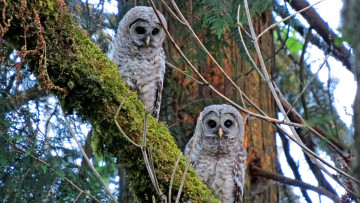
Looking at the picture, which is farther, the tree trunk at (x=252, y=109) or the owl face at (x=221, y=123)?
the tree trunk at (x=252, y=109)

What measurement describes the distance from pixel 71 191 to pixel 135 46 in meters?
1.67

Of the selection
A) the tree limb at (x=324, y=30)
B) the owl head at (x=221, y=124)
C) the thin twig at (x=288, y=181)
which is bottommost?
the thin twig at (x=288, y=181)

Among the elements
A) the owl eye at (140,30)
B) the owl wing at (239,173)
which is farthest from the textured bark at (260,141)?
the owl eye at (140,30)

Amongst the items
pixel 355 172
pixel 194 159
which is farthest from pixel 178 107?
pixel 355 172

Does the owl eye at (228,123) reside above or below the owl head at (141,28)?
below

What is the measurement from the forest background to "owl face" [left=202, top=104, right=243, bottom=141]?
29 cm

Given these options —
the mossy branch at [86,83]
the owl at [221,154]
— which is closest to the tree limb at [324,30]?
the owl at [221,154]

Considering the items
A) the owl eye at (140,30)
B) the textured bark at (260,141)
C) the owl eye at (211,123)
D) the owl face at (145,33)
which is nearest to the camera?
the owl face at (145,33)

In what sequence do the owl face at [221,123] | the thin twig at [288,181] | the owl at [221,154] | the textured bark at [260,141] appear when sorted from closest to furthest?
1. the thin twig at [288,181]
2. the owl at [221,154]
3. the owl face at [221,123]
4. the textured bark at [260,141]

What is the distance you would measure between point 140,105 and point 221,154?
234cm

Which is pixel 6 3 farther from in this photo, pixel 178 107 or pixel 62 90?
pixel 178 107

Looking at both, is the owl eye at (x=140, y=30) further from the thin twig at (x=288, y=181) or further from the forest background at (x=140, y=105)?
the thin twig at (x=288, y=181)

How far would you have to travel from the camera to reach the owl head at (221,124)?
5.32 meters

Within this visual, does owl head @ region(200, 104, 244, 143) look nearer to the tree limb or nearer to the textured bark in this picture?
the textured bark
